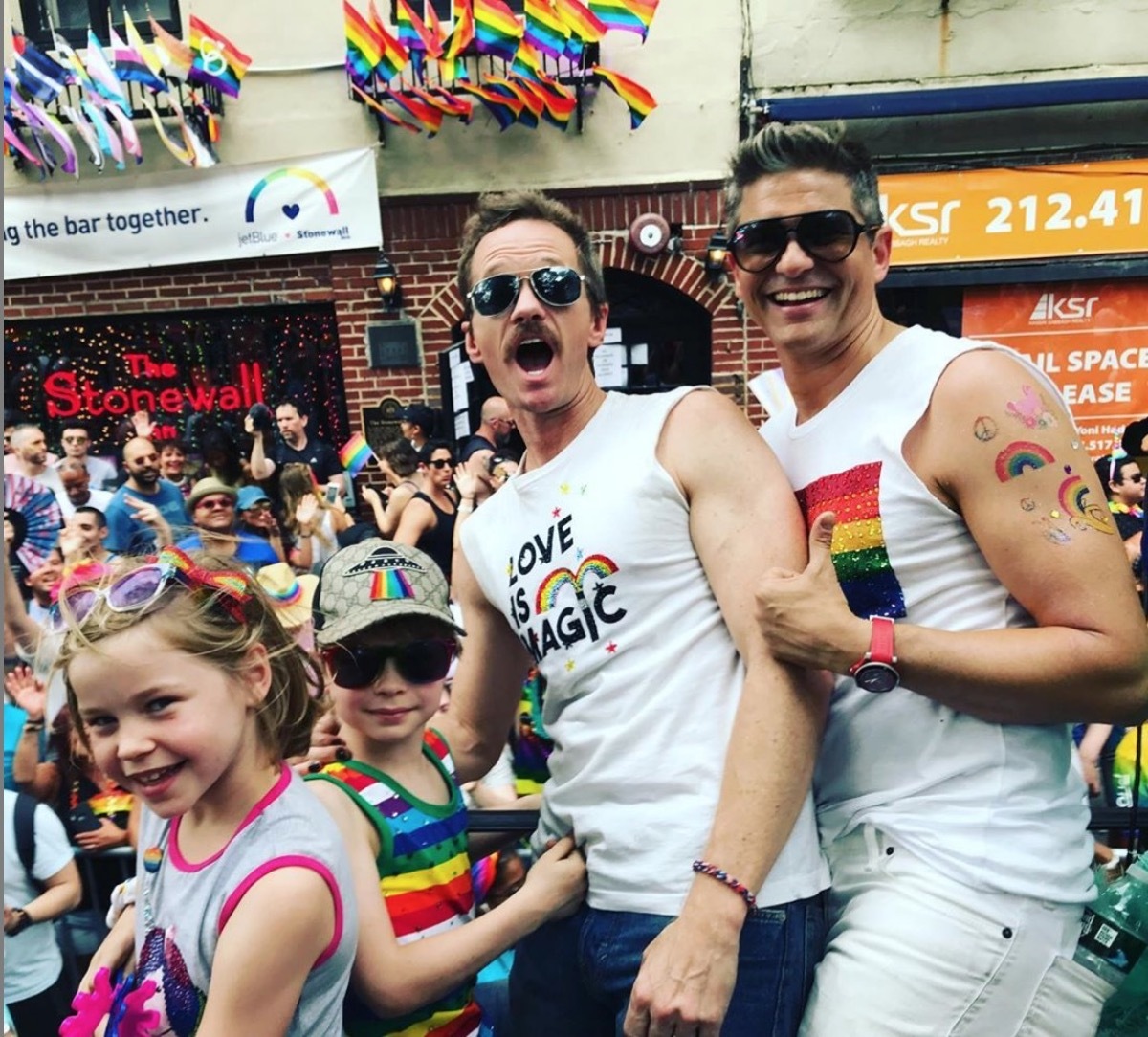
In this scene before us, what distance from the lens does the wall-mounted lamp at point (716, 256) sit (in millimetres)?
6988

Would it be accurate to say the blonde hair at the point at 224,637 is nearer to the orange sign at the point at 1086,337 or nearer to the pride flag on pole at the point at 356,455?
the pride flag on pole at the point at 356,455

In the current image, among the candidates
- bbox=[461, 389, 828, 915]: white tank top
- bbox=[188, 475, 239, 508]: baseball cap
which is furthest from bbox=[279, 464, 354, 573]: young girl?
bbox=[461, 389, 828, 915]: white tank top

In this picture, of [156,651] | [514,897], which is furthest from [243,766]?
[514,897]

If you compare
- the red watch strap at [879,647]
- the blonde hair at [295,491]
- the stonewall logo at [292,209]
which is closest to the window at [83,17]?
the stonewall logo at [292,209]

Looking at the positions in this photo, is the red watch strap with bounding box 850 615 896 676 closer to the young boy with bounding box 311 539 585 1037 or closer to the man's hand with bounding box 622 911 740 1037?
the man's hand with bounding box 622 911 740 1037

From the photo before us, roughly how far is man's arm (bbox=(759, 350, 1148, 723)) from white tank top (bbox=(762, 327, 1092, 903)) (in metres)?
0.05

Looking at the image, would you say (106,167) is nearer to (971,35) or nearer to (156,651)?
(971,35)

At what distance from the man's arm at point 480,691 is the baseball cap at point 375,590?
0.07 metres

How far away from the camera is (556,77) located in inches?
271

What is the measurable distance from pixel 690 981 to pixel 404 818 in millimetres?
603

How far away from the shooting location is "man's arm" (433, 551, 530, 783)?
1935mm

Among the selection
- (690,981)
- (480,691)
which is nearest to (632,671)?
(690,981)

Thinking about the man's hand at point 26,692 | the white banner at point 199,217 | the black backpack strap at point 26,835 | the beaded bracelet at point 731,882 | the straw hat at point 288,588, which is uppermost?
the white banner at point 199,217

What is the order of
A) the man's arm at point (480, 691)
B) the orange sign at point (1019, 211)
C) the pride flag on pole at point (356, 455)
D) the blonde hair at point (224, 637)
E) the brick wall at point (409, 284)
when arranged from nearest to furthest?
the blonde hair at point (224, 637)
the man's arm at point (480, 691)
the orange sign at point (1019, 211)
the brick wall at point (409, 284)
the pride flag on pole at point (356, 455)
